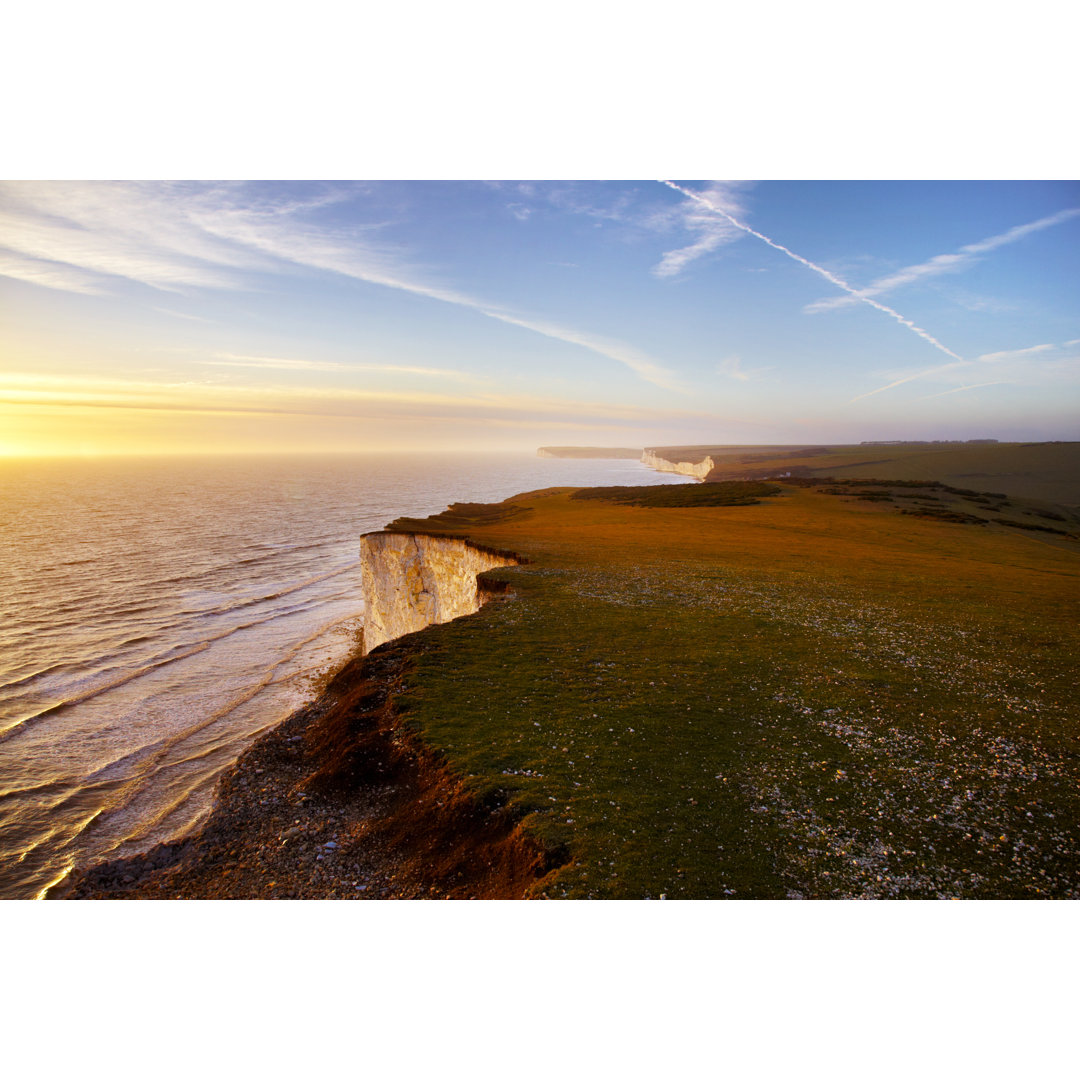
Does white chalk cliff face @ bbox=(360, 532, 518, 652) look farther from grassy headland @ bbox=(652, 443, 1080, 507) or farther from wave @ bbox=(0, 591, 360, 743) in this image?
grassy headland @ bbox=(652, 443, 1080, 507)

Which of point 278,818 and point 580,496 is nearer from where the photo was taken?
point 278,818

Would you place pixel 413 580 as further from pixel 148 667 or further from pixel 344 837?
pixel 344 837

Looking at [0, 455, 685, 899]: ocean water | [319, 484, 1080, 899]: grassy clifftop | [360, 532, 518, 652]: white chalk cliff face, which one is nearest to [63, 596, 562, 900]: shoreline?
[319, 484, 1080, 899]: grassy clifftop

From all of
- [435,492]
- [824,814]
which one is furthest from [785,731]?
[435,492]

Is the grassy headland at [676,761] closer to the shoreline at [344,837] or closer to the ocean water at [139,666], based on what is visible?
the shoreline at [344,837]

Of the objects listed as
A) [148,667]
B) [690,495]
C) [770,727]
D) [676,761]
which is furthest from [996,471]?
[148,667]

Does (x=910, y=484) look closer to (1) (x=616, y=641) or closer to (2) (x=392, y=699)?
(1) (x=616, y=641)
